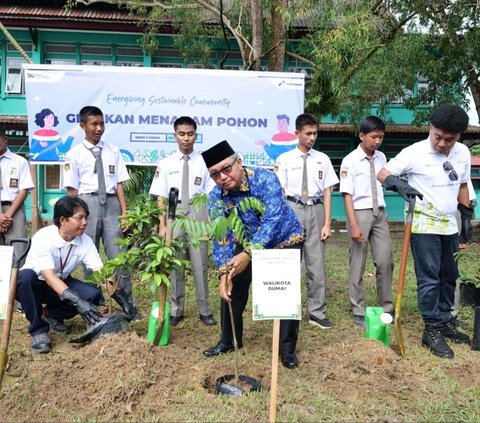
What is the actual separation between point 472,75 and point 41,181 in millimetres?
12103

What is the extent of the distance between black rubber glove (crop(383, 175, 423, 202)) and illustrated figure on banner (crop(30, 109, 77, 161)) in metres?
3.99

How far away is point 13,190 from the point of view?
4.94 meters

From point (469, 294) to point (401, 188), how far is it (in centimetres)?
237

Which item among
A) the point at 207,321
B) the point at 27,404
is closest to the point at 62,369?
the point at 27,404

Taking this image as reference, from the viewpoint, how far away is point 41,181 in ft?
49.4

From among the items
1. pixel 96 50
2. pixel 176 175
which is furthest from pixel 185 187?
pixel 96 50

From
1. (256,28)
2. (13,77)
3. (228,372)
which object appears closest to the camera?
(228,372)

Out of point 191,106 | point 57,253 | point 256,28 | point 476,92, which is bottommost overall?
point 57,253

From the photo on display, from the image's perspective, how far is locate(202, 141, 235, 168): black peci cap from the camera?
317 centimetres

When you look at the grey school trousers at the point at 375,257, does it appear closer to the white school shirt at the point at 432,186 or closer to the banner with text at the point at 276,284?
the white school shirt at the point at 432,186

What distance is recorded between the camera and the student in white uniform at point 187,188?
15.5 ft

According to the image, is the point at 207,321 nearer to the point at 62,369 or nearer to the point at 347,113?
the point at 62,369

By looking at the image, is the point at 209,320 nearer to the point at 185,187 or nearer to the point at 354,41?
the point at 185,187

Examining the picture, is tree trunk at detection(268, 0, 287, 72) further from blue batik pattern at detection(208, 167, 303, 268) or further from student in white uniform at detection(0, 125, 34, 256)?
blue batik pattern at detection(208, 167, 303, 268)
